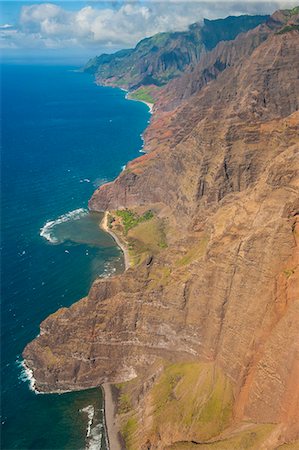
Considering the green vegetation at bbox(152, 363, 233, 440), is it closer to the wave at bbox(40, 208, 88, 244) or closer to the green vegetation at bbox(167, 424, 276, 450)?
the green vegetation at bbox(167, 424, 276, 450)

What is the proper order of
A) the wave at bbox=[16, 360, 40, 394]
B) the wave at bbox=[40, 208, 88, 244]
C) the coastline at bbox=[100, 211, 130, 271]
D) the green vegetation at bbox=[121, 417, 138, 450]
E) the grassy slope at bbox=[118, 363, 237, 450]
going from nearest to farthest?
the grassy slope at bbox=[118, 363, 237, 450] → the green vegetation at bbox=[121, 417, 138, 450] → the wave at bbox=[16, 360, 40, 394] → the coastline at bbox=[100, 211, 130, 271] → the wave at bbox=[40, 208, 88, 244]

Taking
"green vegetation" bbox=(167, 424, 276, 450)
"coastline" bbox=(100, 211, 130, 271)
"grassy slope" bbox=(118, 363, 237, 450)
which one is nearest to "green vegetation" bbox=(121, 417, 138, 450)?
"grassy slope" bbox=(118, 363, 237, 450)

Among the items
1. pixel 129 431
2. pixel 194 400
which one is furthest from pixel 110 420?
pixel 194 400

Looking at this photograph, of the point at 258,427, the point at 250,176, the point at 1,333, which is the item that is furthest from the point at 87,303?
the point at 250,176

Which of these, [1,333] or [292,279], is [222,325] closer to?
[292,279]

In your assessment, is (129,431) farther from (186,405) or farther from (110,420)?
(186,405)

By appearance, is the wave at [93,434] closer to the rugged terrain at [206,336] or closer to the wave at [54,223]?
the rugged terrain at [206,336]
